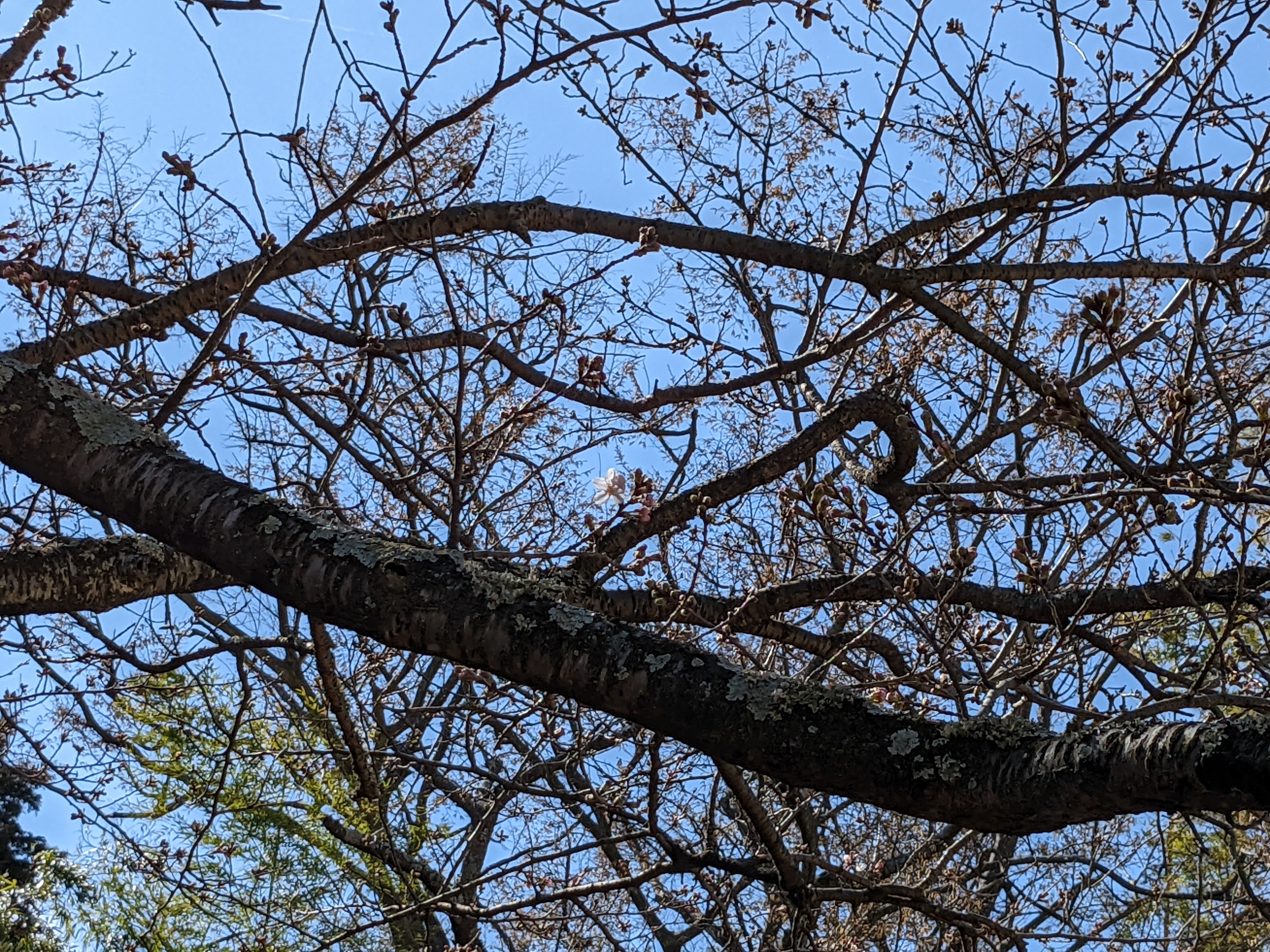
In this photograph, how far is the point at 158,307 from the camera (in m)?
3.29

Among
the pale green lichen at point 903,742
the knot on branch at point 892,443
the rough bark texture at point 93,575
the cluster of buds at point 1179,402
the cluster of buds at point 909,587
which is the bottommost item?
the pale green lichen at point 903,742

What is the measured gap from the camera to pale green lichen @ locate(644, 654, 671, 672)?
1567 mm

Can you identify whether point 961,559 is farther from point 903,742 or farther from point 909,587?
point 903,742

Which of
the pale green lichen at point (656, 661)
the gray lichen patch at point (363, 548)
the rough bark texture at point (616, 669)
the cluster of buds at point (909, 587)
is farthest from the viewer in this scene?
the cluster of buds at point (909, 587)

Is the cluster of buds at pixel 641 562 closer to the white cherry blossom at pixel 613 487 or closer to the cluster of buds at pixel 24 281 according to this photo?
the white cherry blossom at pixel 613 487

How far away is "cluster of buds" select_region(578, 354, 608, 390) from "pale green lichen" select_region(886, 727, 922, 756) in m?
1.51

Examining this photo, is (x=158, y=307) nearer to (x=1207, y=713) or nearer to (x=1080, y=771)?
(x=1080, y=771)

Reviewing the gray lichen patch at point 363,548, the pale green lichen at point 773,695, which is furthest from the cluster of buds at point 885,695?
the gray lichen patch at point 363,548

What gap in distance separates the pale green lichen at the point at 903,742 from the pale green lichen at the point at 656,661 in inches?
13.8

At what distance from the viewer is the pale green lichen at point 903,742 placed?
1402 millimetres

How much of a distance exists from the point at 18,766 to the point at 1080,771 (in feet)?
16.4

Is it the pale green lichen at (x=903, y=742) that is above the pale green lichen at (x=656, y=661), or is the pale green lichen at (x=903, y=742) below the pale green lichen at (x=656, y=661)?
below

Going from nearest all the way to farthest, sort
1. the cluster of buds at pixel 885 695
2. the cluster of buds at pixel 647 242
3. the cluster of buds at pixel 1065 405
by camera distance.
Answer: the cluster of buds at pixel 1065 405, the cluster of buds at pixel 647 242, the cluster of buds at pixel 885 695

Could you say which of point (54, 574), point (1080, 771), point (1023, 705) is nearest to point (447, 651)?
point (1080, 771)
